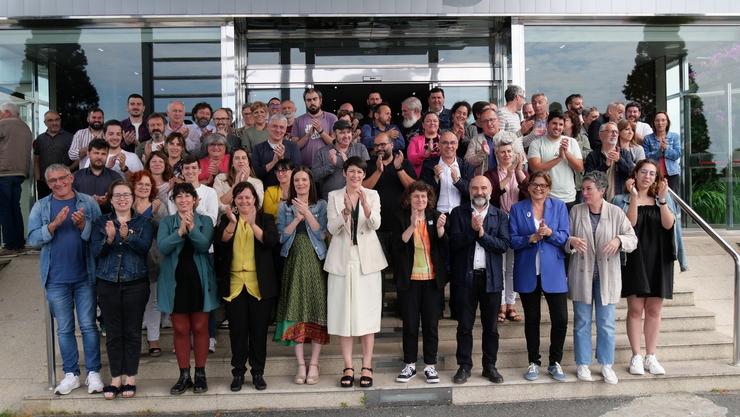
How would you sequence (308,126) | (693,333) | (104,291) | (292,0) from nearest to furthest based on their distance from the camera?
(104,291), (693,333), (308,126), (292,0)

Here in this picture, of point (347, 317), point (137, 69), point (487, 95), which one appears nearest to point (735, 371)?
point (347, 317)

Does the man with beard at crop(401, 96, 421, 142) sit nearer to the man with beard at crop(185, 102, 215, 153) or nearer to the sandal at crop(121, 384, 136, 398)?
the man with beard at crop(185, 102, 215, 153)

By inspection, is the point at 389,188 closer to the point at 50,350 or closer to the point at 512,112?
the point at 512,112

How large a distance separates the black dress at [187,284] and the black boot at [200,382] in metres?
0.53

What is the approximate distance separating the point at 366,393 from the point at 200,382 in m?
1.40

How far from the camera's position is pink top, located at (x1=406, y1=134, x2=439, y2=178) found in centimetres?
621

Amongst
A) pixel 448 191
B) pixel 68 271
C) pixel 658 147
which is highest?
pixel 658 147

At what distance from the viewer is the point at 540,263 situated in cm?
532

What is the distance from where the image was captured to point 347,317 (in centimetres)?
520

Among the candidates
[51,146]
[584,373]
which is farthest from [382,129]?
[51,146]

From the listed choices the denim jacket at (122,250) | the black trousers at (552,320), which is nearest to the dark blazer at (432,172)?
the black trousers at (552,320)

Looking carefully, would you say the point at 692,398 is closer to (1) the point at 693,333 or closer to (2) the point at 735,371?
(2) the point at 735,371

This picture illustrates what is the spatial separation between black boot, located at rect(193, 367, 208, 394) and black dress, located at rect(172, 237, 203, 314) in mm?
535

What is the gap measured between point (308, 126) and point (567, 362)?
3.75m
